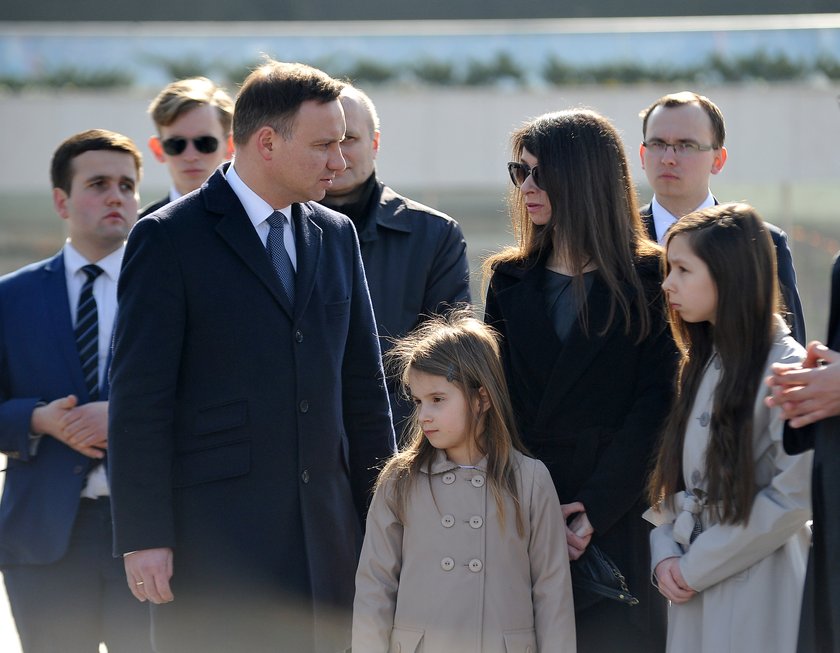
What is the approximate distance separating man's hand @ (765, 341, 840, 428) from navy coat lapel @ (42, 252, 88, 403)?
2.48 m

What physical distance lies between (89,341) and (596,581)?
2099mm

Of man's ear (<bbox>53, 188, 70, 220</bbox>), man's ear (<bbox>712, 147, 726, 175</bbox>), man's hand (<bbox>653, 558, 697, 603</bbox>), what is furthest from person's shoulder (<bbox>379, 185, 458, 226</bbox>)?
man's hand (<bbox>653, 558, 697, 603</bbox>)

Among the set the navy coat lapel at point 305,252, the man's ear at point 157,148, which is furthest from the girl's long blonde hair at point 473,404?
the man's ear at point 157,148

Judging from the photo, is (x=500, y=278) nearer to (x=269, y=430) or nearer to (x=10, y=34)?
(x=269, y=430)

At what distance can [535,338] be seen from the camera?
10.8 feet

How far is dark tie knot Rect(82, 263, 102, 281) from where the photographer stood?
13.7ft

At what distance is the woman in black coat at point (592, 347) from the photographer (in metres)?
3.19

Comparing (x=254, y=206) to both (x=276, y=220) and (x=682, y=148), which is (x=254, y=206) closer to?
(x=276, y=220)

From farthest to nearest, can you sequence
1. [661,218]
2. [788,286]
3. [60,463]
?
[661,218], [60,463], [788,286]

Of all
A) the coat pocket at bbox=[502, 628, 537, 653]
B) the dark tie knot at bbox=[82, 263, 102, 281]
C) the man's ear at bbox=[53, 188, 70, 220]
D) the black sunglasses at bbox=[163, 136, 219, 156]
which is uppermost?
Answer: the black sunglasses at bbox=[163, 136, 219, 156]

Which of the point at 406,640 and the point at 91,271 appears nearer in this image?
the point at 406,640

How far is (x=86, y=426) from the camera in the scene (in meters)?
3.84

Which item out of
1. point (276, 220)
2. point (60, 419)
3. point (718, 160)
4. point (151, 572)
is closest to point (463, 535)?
point (151, 572)

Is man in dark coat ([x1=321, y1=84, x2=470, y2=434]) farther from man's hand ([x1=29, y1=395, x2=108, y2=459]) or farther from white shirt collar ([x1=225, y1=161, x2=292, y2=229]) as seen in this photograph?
man's hand ([x1=29, y1=395, x2=108, y2=459])
